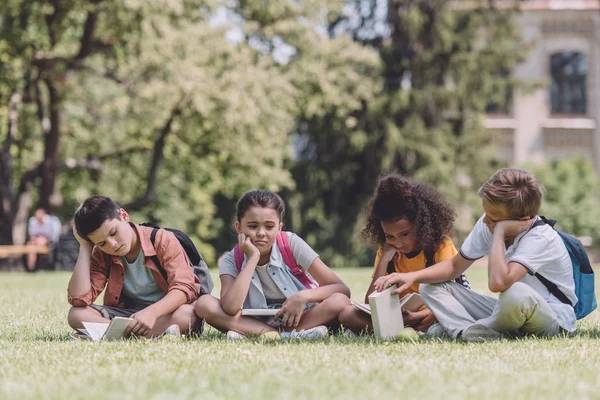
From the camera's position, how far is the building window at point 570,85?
3616 cm

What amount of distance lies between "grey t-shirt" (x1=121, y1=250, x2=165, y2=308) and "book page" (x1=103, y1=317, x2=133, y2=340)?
1.67ft

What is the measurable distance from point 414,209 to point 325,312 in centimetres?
89

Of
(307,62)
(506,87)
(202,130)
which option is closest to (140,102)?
(202,130)

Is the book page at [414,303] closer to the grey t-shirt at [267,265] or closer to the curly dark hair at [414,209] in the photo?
the curly dark hair at [414,209]

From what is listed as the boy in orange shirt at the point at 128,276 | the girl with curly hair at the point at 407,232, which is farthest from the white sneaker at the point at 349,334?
the boy in orange shirt at the point at 128,276

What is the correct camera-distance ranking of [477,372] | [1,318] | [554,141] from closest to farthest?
[477,372] → [1,318] → [554,141]

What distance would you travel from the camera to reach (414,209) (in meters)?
5.87

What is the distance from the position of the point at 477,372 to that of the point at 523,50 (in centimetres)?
2613

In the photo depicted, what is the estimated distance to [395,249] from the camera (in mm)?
5980

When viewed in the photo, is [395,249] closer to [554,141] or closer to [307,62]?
[307,62]

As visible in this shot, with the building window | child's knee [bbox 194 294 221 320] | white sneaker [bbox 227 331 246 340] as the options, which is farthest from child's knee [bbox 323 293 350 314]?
the building window

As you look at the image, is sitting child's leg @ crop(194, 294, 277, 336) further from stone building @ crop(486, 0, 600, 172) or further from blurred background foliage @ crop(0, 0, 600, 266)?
stone building @ crop(486, 0, 600, 172)

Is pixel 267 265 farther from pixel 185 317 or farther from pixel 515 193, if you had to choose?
pixel 515 193

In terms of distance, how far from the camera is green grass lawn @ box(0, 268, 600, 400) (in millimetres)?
3539
